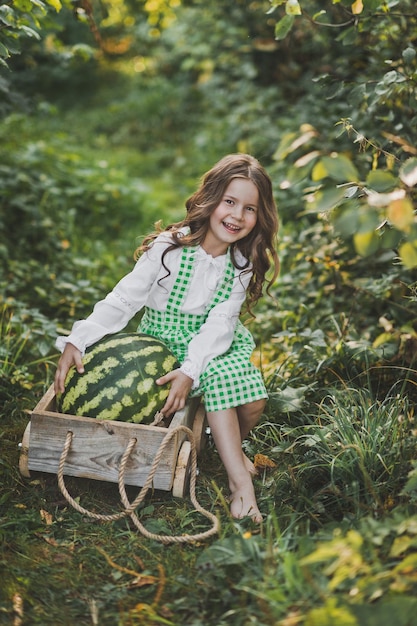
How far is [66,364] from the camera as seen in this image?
9.65ft

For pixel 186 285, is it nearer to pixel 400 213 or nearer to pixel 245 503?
pixel 245 503

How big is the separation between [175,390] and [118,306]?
51 centimetres

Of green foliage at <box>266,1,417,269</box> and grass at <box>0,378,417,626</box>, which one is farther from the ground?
green foliage at <box>266,1,417,269</box>

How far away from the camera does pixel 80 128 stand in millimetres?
9547

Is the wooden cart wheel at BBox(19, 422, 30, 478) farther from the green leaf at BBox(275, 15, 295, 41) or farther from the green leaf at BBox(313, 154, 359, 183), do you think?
the green leaf at BBox(275, 15, 295, 41)

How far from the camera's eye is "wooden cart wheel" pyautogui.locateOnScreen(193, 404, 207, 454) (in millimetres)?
3146

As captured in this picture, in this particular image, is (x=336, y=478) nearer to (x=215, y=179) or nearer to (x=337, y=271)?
(x=215, y=179)

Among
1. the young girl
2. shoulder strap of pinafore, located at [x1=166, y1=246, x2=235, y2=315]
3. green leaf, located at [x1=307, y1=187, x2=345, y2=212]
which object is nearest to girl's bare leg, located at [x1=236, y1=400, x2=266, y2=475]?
the young girl

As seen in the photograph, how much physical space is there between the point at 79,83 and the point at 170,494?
31.5ft

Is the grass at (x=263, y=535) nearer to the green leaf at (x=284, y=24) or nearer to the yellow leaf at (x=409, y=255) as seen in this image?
the yellow leaf at (x=409, y=255)

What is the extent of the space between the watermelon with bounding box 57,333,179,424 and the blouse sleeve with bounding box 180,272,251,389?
0.13 metres

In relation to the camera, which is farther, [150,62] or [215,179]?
[150,62]

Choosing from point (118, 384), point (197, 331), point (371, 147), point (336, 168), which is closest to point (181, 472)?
point (118, 384)

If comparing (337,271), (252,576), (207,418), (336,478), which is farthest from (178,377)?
(337,271)
